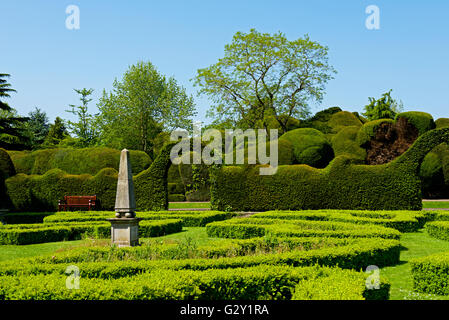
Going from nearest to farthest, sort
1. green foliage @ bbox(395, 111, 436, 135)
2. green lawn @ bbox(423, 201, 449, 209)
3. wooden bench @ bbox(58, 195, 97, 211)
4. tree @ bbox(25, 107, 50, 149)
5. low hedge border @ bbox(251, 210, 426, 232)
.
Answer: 1. low hedge border @ bbox(251, 210, 426, 232)
2. wooden bench @ bbox(58, 195, 97, 211)
3. green lawn @ bbox(423, 201, 449, 209)
4. green foliage @ bbox(395, 111, 436, 135)
5. tree @ bbox(25, 107, 50, 149)

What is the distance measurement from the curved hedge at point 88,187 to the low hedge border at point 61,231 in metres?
6.45

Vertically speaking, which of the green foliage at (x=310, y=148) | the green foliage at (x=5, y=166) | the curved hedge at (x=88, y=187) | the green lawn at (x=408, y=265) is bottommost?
the green lawn at (x=408, y=265)

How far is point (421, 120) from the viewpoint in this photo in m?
28.5

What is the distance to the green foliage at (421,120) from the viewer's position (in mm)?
28422

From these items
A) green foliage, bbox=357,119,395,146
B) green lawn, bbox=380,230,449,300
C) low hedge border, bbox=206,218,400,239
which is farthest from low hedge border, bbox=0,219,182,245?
green foliage, bbox=357,119,395,146

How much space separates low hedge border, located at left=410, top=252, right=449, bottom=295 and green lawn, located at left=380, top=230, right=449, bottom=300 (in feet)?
0.65

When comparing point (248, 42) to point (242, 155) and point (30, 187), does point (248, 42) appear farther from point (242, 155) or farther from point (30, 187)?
point (30, 187)

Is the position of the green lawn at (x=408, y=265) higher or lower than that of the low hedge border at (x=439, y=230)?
lower

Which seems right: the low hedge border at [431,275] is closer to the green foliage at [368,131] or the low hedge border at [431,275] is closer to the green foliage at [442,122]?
the green foliage at [368,131]

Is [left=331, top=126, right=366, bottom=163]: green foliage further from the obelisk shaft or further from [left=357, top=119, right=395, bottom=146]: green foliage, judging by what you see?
the obelisk shaft

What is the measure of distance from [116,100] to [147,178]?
74.4ft

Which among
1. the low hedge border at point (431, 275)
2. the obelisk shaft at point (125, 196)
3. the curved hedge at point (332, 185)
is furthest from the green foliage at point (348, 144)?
the low hedge border at point (431, 275)

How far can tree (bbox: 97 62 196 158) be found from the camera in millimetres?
40375

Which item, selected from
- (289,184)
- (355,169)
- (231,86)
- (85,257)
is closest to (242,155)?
(289,184)
